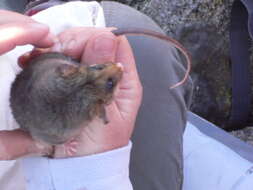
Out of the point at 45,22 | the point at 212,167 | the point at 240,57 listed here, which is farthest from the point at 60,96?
the point at 240,57

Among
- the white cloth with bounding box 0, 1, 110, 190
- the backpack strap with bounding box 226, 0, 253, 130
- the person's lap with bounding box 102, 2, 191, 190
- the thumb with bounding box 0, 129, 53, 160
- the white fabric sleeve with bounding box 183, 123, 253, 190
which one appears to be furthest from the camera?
the backpack strap with bounding box 226, 0, 253, 130

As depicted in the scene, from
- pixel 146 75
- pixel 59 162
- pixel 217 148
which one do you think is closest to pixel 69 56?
pixel 59 162

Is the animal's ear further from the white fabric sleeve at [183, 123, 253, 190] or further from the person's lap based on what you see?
the white fabric sleeve at [183, 123, 253, 190]

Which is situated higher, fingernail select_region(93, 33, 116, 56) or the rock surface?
fingernail select_region(93, 33, 116, 56)

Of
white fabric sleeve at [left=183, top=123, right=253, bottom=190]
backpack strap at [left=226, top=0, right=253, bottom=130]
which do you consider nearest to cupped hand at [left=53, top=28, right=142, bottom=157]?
white fabric sleeve at [left=183, top=123, right=253, bottom=190]

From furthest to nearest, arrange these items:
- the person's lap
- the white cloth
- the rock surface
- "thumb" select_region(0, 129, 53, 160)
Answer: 1. the rock surface
2. the person's lap
3. the white cloth
4. "thumb" select_region(0, 129, 53, 160)

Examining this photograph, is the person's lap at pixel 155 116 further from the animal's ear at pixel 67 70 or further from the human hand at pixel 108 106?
the animal's ear at pixel 67 70
